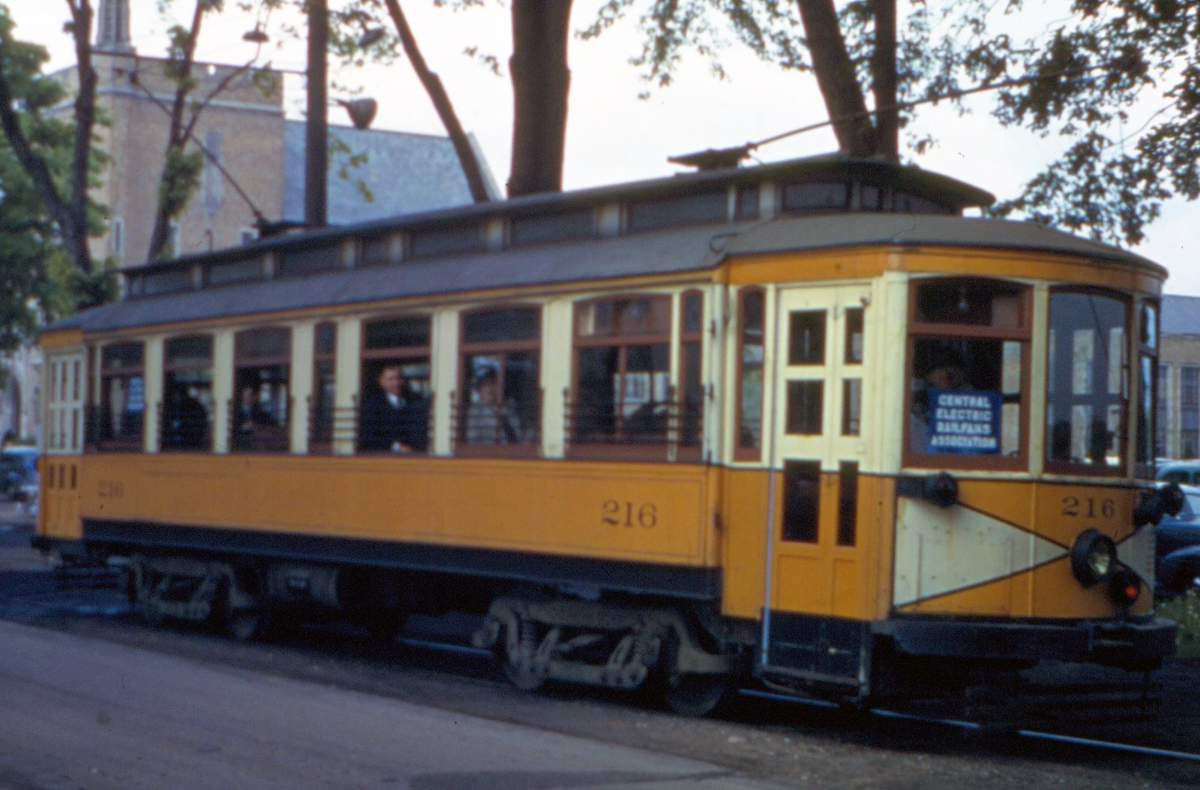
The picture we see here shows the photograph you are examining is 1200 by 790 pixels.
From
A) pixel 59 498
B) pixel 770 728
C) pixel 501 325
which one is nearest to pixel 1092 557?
pixel 770 728

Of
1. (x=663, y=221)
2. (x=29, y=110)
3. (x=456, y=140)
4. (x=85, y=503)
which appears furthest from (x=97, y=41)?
(x=663, y=221)

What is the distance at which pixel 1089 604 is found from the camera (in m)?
10.6

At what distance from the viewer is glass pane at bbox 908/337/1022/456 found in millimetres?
10508

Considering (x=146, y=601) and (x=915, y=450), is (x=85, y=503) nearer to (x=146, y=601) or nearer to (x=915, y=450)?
(x=146, y=601)

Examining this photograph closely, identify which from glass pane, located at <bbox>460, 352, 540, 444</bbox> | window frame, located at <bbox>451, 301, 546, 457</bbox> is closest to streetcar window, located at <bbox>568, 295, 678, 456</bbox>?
window frame, located at <bbox>451, 301, 546, 457</bbox>

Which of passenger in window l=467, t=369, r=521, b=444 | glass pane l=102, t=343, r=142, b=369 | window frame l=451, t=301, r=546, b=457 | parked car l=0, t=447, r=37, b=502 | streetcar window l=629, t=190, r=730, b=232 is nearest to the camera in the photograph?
streetcar window l=629, t=190, r=730, b=232

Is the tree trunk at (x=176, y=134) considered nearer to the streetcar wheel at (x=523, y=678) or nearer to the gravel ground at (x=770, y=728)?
the gravel ground at (x=770, y=728)

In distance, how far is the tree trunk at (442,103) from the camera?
71.2 feet

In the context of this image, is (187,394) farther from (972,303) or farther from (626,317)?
(972,303)

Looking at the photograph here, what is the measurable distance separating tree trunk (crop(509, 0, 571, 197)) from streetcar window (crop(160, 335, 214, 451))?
14.9 ft

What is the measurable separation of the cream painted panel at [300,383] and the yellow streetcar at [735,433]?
3cm

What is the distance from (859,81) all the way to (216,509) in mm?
7563

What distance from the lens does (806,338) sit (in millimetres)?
10930

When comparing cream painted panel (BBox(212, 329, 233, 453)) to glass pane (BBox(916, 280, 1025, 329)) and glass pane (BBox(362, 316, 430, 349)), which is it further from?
glass pane (BBox(916, 280, 1025, 329))
